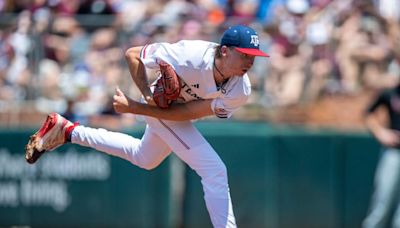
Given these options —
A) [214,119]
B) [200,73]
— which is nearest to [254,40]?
[200,73]

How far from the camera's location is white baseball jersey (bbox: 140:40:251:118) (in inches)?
332

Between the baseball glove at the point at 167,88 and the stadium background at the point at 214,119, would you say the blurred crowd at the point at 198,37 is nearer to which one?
the stadium background at the point at 214,119

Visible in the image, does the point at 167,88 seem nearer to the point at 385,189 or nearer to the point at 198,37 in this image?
the point at 198,37

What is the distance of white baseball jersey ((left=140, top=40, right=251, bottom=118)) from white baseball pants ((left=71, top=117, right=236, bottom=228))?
1.29 feet

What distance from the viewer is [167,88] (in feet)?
27.3

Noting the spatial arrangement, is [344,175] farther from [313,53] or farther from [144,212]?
[144,212]

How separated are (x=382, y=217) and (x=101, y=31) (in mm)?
4368

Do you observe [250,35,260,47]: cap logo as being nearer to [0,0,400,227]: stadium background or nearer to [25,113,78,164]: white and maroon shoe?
[25,113,78,164]: white and maroon shoe

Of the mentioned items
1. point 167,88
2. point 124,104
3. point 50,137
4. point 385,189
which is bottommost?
point 385,189

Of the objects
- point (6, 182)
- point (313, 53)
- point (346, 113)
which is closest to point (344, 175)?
point (346, 113)

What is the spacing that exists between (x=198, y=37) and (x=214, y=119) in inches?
45.3

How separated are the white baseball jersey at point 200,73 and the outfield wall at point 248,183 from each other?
4806 mm

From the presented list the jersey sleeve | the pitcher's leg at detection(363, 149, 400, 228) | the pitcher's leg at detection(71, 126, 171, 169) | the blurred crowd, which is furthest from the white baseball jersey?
the pitcher's leg at detection(363, 149, 400, 228)

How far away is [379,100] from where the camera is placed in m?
12.6
